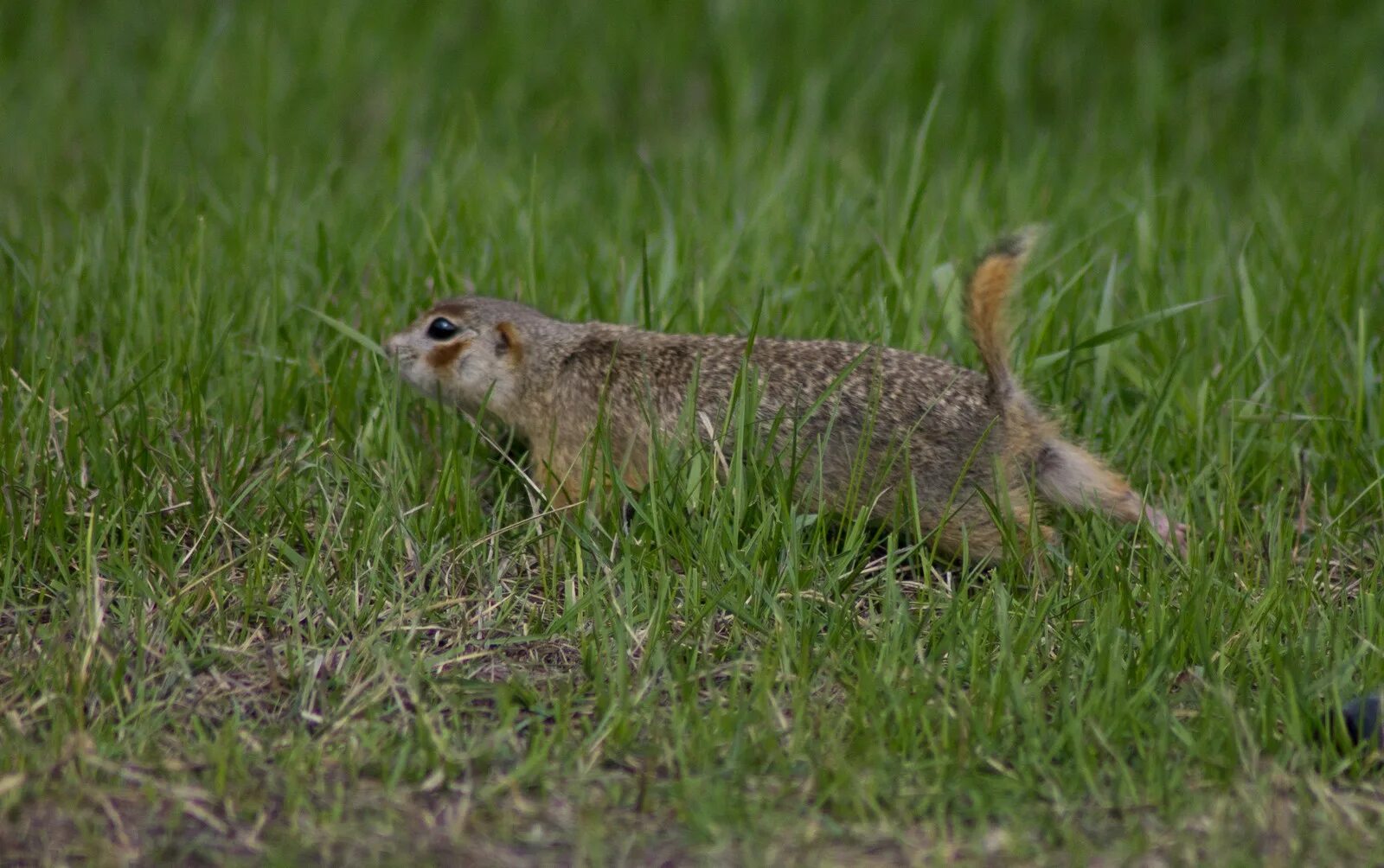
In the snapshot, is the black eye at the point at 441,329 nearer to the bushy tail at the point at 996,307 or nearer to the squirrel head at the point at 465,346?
the squirrel head at the point at 465,346

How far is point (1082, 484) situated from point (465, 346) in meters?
1.88

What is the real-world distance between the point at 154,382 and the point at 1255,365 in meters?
3.40

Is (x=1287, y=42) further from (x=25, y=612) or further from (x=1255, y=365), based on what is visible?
(x=25, y=612)

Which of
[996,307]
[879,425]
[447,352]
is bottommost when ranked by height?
[447,352]

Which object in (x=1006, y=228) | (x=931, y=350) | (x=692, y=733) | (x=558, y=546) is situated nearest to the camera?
(x=692, y=733)

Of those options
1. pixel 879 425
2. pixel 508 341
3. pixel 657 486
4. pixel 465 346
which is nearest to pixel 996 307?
pixel 879 425

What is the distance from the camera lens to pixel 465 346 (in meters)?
4.88

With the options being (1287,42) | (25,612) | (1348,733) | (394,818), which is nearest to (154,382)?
(25,612)

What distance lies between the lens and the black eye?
4.90 metres

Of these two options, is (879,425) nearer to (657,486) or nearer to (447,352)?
(657,486)

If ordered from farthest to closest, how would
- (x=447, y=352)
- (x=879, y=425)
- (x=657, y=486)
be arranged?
(x=447, y=352), (x=879, y=425), (x=657, y=486)

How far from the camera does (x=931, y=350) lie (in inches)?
199

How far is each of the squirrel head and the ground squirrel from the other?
295 mm

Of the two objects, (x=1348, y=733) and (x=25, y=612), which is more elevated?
(x=1348, y=733)
